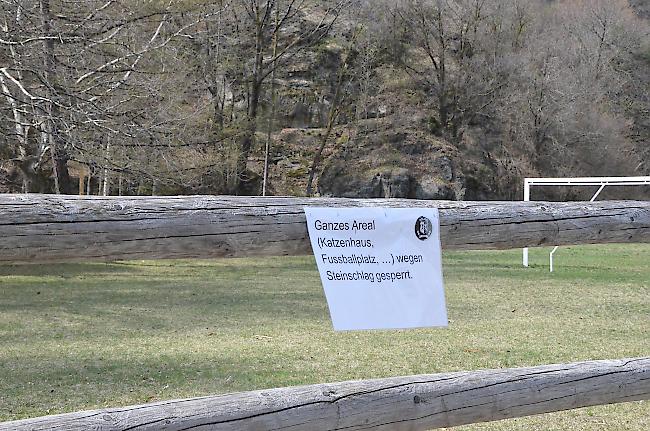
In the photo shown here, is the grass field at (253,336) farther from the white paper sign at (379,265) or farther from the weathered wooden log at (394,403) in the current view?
the white paper sign at (379,265)

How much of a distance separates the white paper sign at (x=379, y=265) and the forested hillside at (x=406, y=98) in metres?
14.9

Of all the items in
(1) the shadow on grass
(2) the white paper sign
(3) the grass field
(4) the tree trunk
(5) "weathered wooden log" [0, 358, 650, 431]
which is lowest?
(3) the grass field

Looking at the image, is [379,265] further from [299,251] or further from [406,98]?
[406,98]

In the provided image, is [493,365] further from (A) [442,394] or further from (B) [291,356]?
(A) [442,394]

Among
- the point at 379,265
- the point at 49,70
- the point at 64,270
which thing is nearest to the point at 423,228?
the point at 379,265

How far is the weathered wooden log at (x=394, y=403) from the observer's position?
2191 mm

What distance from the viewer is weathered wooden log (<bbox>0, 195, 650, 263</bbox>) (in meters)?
2.15

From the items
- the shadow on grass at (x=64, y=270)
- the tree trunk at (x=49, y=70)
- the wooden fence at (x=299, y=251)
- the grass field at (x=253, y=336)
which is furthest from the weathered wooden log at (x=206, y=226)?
the shadow on grass at (x=64, y=270)

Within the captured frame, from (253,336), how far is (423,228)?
6.03 metres

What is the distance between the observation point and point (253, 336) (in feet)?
27.7

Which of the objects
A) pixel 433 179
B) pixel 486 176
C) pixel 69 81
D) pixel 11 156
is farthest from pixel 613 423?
pixel 486 176

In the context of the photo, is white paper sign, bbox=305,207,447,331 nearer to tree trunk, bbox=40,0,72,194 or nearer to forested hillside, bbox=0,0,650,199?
tree trunk, bbox=40,0,72,194

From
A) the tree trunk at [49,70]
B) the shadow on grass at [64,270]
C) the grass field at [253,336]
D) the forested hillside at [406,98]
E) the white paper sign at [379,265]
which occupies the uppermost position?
the forested hillside at [406,98]

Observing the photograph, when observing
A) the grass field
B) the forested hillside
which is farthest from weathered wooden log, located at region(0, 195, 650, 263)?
the forested hillside
